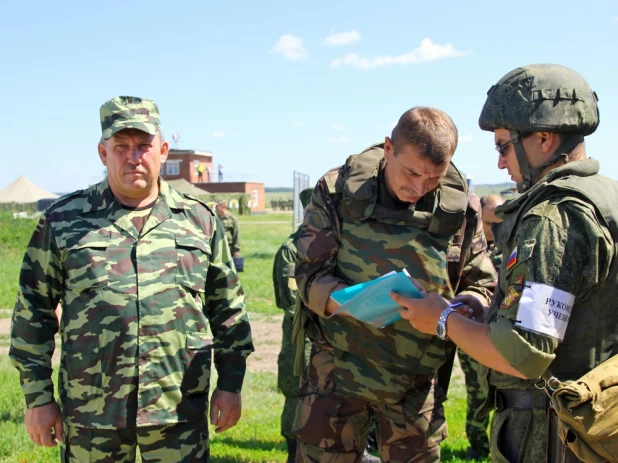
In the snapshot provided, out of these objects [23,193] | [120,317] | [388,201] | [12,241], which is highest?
[23,193]

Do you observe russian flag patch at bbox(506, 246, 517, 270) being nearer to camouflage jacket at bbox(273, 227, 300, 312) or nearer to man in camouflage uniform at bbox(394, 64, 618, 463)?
man in camouflage uniform at bbox(394, 64, 618, 463)

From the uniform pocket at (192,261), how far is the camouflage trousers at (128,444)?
0.67m

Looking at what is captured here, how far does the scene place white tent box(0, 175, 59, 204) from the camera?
47688mm

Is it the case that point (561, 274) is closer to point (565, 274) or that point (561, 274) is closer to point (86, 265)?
point (565, 274)

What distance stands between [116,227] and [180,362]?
0.71 m

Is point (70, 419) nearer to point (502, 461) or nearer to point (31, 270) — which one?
point (31, 270)

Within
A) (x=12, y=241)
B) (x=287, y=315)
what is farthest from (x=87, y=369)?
(x=12, y=241)

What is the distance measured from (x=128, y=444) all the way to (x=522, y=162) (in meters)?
2.15

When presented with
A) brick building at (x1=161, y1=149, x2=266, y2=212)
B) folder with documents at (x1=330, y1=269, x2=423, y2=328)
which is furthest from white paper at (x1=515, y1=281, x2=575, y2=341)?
brick building at (x1=161, y1=149, x2=266, y2=212)

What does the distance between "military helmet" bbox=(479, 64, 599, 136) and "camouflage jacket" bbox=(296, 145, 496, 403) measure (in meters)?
0.72

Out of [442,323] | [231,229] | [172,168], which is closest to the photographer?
[442,323]

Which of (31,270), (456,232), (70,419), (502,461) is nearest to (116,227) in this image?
(31,270)

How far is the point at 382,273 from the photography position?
10.3ft

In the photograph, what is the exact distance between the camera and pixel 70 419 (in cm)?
294
